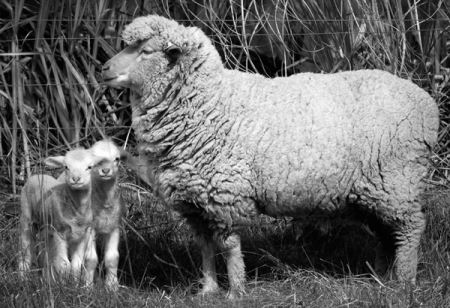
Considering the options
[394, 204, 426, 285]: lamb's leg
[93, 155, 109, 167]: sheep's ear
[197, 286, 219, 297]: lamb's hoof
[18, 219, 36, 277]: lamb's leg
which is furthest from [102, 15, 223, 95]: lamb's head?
[394, 204, 426, 285]: lamb's leg

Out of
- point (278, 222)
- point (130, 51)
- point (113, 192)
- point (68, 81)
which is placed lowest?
point (278, 222)

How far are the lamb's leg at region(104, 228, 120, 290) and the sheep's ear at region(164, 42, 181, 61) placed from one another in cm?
114

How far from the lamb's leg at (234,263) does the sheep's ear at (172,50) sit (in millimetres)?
1046

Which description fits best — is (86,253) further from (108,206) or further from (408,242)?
(408,242)

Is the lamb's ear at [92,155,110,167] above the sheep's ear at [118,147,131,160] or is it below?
above

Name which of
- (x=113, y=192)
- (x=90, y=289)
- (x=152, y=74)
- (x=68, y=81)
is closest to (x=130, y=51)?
(x=152, y=74)

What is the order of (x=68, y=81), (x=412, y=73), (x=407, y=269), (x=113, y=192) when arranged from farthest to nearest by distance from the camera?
(x=68, y=81), (x=412, y=73), (x=113, y=192), (x=407, y=269)

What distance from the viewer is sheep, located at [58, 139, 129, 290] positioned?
498 cm

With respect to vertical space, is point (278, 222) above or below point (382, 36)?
below

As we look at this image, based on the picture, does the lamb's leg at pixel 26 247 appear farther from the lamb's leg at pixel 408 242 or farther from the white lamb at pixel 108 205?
the lamb's leg at pixel 408 242

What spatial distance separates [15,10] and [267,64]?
2.10m

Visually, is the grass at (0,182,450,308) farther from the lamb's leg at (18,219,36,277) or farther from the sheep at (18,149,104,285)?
the sheep at (18,149,104,285)

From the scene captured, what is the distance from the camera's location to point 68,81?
21.1 feet

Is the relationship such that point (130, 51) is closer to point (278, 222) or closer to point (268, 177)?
point (268, 177)
